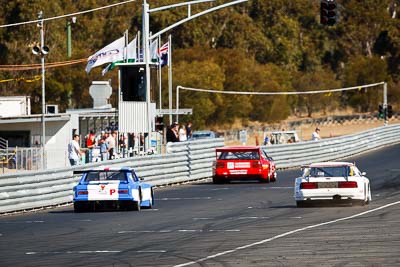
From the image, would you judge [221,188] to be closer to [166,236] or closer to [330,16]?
[330,16]

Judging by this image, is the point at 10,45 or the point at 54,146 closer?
the point at 54,146

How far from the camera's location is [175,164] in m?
39.0

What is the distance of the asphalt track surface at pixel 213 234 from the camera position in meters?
15.6

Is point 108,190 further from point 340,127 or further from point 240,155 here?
point 340,127

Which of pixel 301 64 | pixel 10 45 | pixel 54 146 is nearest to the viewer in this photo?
pixel 54 146

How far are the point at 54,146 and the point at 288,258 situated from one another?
42328 millimetres

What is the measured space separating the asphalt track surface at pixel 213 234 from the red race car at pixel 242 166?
22.1 ft

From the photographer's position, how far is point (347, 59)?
122250 mm

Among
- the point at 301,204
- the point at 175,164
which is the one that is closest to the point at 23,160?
the point at 175,164

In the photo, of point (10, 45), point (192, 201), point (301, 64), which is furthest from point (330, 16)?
point (301, 64)

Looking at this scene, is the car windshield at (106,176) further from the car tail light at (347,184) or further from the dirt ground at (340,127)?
the dirt ground at (340,127)

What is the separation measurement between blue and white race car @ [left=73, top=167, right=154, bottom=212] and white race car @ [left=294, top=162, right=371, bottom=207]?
3831mm

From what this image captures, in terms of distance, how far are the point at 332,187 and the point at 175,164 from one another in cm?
1381

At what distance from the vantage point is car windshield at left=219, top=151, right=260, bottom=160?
38.2m
